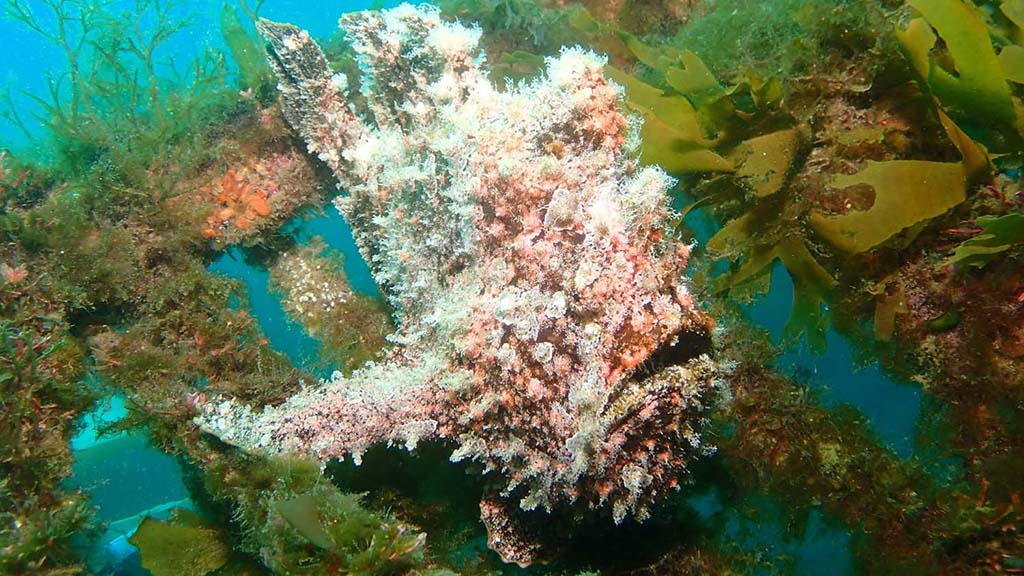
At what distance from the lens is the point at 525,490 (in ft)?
8.05

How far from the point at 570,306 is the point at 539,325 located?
0.51 ft

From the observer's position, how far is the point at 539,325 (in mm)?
2156

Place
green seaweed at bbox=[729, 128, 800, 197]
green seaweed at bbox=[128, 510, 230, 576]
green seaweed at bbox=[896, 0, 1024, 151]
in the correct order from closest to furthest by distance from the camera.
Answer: green seaweed at bbox=[896, 0, 1024, 151] → green seaweed at bbox=[729, 128, 800, 197] → green seaweed at bbox=[128, 510, 230, 576]

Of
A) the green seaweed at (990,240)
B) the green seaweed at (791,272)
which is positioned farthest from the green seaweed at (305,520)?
the green seaweed at (990,240)

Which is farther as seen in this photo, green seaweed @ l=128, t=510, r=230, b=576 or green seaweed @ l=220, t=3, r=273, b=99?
green seaweed @ l=220, t=3, r=273, b=99

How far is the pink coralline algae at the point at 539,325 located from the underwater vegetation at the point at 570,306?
0.05 ft

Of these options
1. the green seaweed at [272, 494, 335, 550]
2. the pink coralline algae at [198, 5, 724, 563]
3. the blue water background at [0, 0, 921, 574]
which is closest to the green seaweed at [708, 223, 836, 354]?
the blue water background at [0, 0, 921, 574]

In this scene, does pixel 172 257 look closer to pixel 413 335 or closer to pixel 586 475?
pixel 413 335

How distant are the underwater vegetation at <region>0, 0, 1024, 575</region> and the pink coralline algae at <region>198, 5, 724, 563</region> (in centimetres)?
2

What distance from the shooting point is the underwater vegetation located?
225 centimetres

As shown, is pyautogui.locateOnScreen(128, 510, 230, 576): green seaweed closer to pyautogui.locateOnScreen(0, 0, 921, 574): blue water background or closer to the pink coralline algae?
pyautogui.locateOnScreen(0, 0, 921, 574): blue water background

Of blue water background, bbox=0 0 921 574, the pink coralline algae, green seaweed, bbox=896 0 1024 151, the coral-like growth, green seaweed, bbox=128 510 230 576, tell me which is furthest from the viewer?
the coral-like growth

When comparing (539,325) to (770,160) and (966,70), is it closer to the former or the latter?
(770,160)

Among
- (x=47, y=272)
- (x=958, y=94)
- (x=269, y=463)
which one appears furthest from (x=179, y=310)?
(x=958, y=94)
